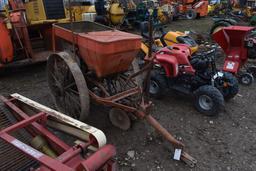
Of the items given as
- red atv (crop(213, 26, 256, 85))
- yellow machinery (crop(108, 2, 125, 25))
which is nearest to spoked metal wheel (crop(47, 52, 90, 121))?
red atv (crop(213, 26, 256, 85))

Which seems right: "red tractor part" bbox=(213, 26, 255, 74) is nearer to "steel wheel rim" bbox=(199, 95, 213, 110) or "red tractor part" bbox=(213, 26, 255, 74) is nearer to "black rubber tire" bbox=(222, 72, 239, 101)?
"black rubber tire" bbox=(222, 72, 239, 101)

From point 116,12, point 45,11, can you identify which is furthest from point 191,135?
point 116,12

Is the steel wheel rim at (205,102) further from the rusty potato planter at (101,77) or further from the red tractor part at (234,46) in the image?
the red tractor part at (234,46)

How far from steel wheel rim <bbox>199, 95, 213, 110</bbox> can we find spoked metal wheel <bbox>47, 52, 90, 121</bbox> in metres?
1.70

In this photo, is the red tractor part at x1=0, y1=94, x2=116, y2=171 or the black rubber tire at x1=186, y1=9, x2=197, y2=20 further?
the black rubber tire at x1=186, y1=9, x2=197, y2=20

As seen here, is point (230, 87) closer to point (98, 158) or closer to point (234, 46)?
point (234, 46)

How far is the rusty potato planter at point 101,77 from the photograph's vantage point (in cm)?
273

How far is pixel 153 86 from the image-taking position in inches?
161

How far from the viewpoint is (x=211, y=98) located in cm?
341

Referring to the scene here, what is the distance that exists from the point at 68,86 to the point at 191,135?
5.65ft

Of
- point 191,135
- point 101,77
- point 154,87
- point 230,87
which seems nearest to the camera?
point 101,77

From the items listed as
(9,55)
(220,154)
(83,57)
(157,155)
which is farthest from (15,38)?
(220,154)

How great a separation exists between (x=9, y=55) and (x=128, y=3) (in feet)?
22.5

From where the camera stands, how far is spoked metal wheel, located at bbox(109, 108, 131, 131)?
3.10 m
